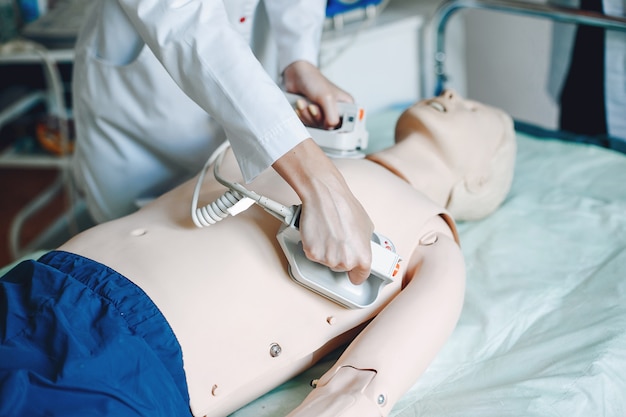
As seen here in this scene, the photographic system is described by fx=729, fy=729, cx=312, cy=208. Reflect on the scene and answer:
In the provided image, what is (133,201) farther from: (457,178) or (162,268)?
(457,178)

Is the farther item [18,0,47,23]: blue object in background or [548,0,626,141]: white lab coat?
[18,0,47,23]: blue object in background

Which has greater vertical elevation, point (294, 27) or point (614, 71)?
point (294, 27)

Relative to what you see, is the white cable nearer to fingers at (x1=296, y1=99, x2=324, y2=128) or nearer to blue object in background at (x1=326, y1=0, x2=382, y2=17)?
fingers at (x1=296, y1=99, x2=324, y2=128)

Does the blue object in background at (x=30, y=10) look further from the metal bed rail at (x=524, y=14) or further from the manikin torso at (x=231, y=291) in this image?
the manikin torso at (x=231, y=291)

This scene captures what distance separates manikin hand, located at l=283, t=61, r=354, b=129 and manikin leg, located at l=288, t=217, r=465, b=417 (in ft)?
1.05

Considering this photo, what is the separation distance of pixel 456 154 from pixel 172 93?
1.95 ft

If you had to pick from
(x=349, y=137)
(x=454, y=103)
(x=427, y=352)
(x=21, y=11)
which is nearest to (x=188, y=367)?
(x=427, y=352)

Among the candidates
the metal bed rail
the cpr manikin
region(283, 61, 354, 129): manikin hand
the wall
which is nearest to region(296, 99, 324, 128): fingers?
region(283, 61, 354, 129): manikin hand

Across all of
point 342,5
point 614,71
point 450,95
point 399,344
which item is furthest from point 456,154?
point 342,5

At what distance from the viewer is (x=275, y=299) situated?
1.15m

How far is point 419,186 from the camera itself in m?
1.47

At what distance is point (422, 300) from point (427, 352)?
0.08 m

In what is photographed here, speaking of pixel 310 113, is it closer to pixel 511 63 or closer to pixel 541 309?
pixel 541 309

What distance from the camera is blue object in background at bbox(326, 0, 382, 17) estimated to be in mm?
2387
